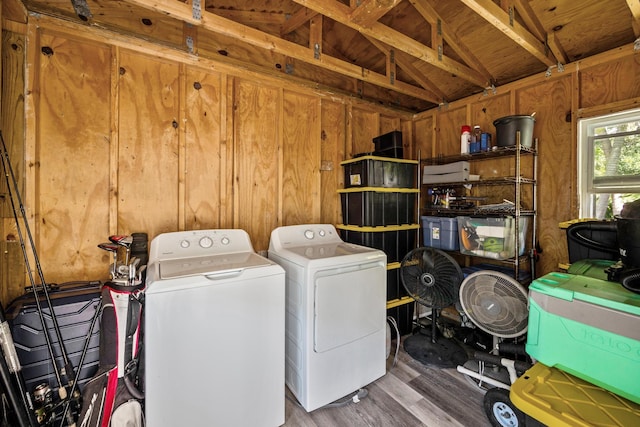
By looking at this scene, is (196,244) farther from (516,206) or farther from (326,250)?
(516,206)

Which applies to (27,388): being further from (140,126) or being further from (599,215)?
(599,215)

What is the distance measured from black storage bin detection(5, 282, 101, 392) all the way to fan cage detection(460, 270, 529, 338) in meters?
2.31

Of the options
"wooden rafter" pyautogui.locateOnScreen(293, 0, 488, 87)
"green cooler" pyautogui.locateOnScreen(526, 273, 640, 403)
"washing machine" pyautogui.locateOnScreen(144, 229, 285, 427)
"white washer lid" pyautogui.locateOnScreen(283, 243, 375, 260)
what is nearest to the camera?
"green cooler" pyautogui.locateOnScreen(526, 273, 640, 403)

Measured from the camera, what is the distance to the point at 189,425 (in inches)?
50.0

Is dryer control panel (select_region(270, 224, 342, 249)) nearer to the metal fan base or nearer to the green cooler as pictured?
the metal fan base

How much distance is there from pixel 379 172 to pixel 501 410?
1800mm

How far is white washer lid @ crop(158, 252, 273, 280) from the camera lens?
4.32 feet

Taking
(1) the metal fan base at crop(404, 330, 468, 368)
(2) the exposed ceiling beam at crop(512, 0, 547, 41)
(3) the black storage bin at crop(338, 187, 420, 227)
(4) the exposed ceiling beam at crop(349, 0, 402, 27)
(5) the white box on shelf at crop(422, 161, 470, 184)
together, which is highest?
(2) the exposed ceiling beam at crop(512, 0, 547, 41)

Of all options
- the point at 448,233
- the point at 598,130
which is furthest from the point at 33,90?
the point at 598,130

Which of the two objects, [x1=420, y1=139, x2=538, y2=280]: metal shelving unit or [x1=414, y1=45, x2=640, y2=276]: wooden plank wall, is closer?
[x1=414, y1=45, x2=640, y2=276]: wooden plank wall

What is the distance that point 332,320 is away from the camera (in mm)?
1639

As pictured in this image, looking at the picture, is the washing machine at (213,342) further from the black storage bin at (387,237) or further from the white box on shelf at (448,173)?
the white box on shelf at (448,173)

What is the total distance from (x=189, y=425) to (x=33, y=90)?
6.67 ft

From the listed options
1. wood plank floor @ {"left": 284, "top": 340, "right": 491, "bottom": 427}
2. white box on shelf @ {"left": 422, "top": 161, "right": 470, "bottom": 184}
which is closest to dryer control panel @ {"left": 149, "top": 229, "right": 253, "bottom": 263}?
wood plank floor @ {"left": 284, "top": 340, "right": 491, "bottom": 427}
